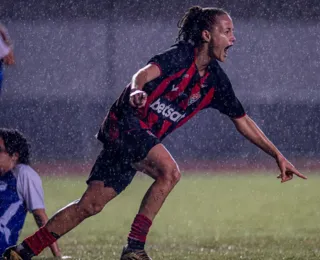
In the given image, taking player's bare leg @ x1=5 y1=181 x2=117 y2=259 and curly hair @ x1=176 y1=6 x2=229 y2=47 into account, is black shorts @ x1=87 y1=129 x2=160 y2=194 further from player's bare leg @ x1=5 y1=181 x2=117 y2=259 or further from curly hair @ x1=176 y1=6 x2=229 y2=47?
curly hair @ x1=176 y1=6 x2=229 y2=47

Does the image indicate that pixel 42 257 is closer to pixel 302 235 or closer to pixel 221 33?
pixel 221 33

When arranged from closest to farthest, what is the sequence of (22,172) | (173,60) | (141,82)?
1. (141,82)
2. (173,60)
3. (22,172)

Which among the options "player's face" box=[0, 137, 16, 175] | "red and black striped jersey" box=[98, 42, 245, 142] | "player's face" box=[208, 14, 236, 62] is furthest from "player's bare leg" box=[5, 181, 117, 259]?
"player's face" box=[208, 14, 236, 62]

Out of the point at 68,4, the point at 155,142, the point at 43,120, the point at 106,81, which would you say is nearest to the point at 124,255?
the point at 155,142

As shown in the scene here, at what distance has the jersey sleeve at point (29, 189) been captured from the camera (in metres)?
5.71

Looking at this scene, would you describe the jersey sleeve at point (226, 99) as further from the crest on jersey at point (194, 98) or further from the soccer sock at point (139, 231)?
the soccer sock at point (139, 231)

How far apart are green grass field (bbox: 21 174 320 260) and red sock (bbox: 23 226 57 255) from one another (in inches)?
30.6

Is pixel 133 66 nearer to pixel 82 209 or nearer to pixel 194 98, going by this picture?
pixel 194 98

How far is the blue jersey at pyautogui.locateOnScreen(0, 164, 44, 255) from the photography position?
5684 mm

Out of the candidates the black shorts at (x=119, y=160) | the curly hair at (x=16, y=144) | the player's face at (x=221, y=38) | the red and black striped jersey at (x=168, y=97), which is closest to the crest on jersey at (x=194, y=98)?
the red and black striped jersey at (x=168, y=97)

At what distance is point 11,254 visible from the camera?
553 cm

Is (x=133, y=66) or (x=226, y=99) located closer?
(x=226, y=99)

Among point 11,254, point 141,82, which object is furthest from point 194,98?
point 11,254

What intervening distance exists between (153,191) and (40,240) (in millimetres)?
850
